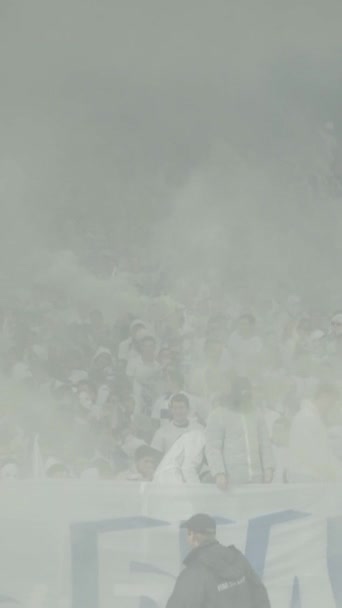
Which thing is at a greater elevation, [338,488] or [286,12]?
[286,12]

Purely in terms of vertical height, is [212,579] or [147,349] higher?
[147,349]

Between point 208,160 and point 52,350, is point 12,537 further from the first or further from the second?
point 208,160

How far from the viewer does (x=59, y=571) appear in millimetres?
5699

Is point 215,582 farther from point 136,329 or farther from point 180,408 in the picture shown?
point 136,329

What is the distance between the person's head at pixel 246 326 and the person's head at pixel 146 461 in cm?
241

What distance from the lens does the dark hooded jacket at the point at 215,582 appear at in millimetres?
4434

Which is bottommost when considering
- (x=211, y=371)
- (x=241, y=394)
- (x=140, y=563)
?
(x=140, y=563)

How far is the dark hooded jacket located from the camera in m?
4.43

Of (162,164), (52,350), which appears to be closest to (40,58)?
(162,164)

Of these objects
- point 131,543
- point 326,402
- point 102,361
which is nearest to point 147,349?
point 102,361

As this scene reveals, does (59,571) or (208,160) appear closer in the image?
(59,571)

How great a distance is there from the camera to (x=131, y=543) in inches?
226

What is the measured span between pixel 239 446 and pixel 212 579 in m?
1.46

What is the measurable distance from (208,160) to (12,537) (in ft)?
16.8
